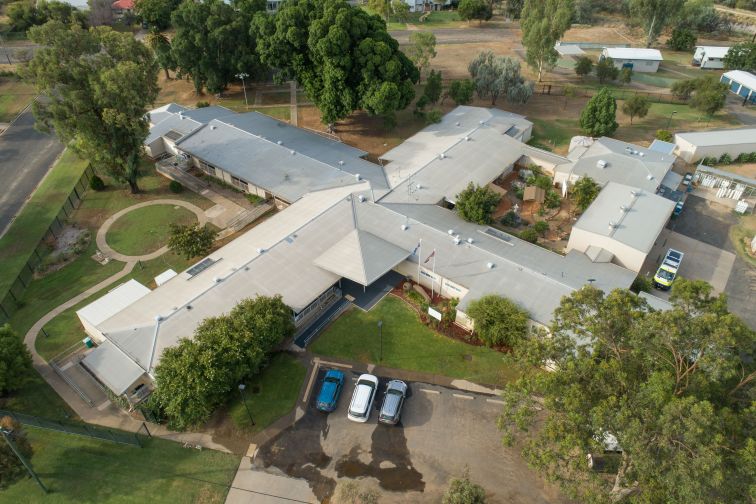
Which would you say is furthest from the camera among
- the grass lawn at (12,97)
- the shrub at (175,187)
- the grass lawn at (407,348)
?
the grass lawn at (12,97)

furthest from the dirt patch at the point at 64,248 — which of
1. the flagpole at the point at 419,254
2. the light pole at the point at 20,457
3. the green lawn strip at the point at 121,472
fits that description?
the flagpole at the point at 419,254

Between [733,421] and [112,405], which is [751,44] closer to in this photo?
[733,421]

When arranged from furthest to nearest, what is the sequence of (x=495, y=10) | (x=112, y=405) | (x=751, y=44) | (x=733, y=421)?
(x=495, y=10) < (x=751, y=44) < (x=112, y=405) < (x=733, y=421)

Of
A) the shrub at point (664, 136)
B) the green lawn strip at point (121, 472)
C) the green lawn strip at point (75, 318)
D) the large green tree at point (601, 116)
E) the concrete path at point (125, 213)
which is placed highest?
the large green tree at point (601, 116)

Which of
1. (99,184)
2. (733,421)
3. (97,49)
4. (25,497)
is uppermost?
(97,49)

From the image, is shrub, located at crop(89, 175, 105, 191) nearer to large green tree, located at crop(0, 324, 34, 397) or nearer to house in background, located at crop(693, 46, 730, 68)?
large green tree, located at crop(0, 324, 34, 397)

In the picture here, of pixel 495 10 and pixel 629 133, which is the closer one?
pixel 629 133

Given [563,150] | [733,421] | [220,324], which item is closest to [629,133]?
[563,150]

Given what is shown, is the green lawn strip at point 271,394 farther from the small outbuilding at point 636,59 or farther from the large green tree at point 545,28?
the small outbuilding at point 636,59
